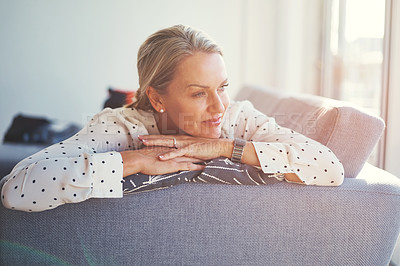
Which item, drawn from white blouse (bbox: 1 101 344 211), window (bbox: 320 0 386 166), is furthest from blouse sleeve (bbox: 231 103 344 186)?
window (bbox: 320 0 386 166)

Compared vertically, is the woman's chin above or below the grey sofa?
above

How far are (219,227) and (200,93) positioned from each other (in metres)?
0.50

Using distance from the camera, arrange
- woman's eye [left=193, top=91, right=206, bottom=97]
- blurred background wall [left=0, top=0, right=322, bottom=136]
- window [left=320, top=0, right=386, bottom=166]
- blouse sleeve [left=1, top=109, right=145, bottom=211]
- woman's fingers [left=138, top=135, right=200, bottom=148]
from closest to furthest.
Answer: blouse sleeve [left=1, top=109, right=145, bottom=211] < woman's fingers [left=138, top=135, right=200, bottom=148] < woman's eye [left=193, top=91, right=206, bottom=97] < window [left=320, top=0, right=386, bottom=166] < blurred background wall [left=0, top=0, right=322, bottom=136]

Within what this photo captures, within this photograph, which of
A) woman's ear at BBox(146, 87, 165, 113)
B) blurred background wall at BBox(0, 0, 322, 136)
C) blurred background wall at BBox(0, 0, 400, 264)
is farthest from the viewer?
blurred background wall at BBox(0, 0, 322, 136)

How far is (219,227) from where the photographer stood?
1256mm

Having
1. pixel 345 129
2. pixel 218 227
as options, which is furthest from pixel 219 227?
pixel 345 129

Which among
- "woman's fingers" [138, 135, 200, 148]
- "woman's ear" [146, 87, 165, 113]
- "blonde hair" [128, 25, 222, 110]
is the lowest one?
"woman's fingers" [138, 135, 200, 148]

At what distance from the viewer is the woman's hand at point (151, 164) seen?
1.24 metres

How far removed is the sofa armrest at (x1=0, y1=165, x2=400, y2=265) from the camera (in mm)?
1201

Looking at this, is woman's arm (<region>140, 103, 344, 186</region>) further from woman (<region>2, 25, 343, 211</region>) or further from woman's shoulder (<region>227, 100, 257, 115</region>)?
woman's shoulder (<region>227, 100, 257, 115</region>)

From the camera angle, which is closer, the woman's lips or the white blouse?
the white blouse

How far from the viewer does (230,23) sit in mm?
4840

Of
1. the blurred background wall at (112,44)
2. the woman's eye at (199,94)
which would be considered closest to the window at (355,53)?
the blurred background wall at (112,44)

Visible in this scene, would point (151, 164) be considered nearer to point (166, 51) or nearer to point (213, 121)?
point (213, 121)
